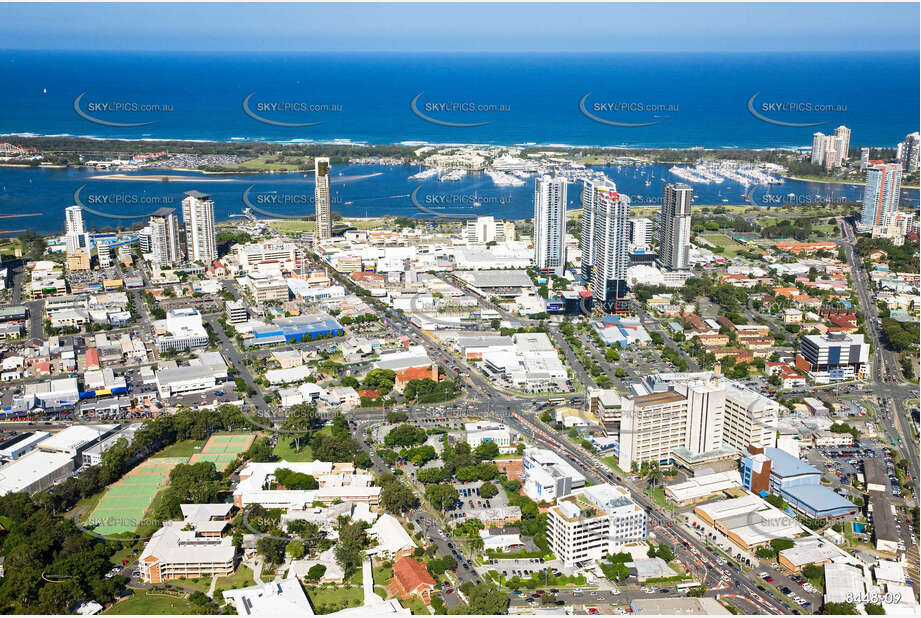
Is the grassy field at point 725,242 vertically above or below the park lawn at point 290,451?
above

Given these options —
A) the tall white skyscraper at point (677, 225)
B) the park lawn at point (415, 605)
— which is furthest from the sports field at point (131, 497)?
the tall white skyscraper at point (677, 225)

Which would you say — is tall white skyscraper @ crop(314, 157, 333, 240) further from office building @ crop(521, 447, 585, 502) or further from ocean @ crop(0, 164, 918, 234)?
office building @ crop(521, 447, 585, 502)

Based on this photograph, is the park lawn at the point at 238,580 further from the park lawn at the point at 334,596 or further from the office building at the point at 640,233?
the office building at the point at 640,233

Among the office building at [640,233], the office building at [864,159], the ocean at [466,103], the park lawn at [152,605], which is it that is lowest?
the park lawn at [152,605]

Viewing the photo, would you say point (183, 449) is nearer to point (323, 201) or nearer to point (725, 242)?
point (323, 201)

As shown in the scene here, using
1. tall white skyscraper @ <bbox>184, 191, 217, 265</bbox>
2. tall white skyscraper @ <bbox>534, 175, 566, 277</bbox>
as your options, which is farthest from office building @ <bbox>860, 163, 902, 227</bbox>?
tall white skyscraper @ <bbox>184, 191, 217, 265</bbox>

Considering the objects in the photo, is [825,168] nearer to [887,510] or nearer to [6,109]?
[887,510]
